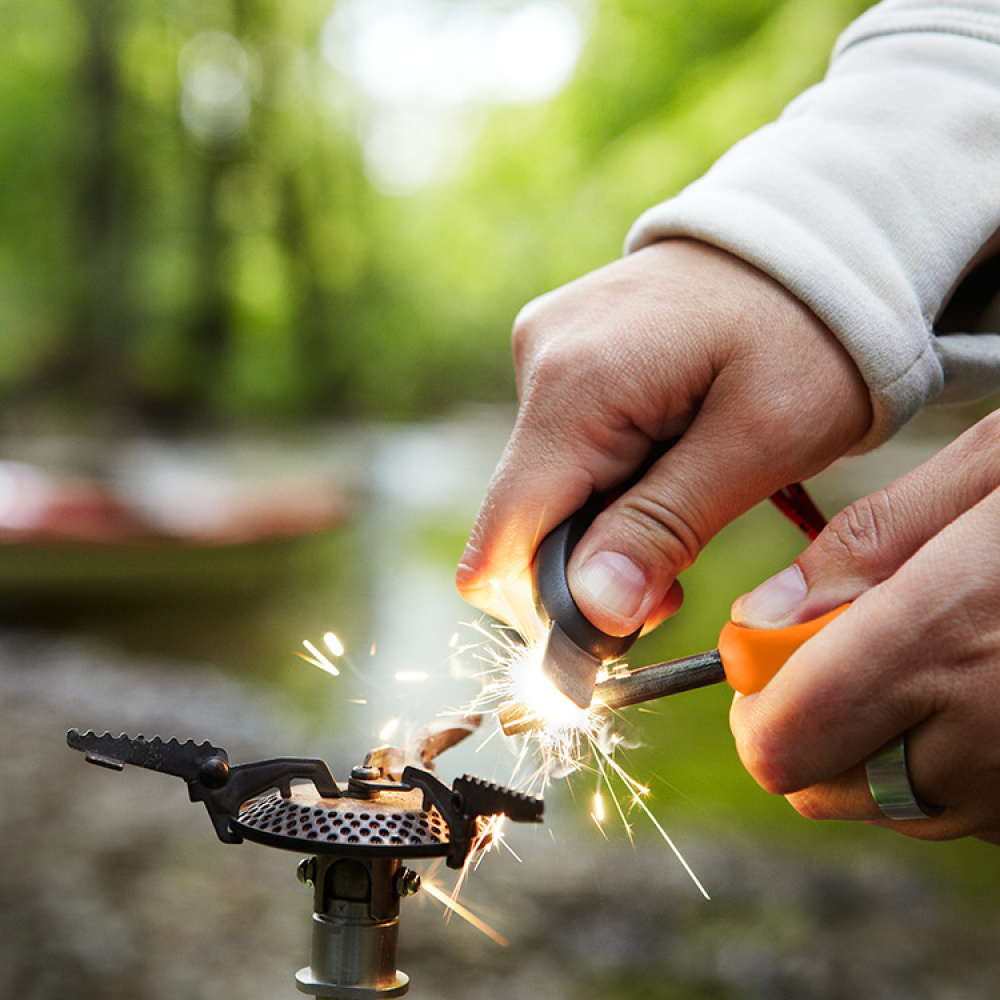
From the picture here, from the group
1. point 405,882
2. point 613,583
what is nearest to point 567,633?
point 613,583

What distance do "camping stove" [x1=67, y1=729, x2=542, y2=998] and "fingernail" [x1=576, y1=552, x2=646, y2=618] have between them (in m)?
0.31

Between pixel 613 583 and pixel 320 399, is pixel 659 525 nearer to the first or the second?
pixel 613 583

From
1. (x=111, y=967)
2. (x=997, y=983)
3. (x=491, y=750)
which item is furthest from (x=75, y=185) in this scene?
(x=997, y=983)

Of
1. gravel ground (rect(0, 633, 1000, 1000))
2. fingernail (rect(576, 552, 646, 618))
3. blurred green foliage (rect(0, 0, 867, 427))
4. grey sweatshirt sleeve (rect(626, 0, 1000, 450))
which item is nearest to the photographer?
fingernail (rect(576, 552, 646, 618))

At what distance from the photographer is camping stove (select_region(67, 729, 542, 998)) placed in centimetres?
108

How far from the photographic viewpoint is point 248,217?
21203 millimetres

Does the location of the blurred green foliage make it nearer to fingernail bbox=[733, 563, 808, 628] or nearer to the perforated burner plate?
fingernail bbox=[733, 563, 808, 628]

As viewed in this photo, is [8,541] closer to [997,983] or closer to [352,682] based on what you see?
[352,682]

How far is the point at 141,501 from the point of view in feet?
36.3

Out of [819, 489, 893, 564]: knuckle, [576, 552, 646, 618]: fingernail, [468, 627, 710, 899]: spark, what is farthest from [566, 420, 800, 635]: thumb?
[819, 489, 893, 564]: knuckle

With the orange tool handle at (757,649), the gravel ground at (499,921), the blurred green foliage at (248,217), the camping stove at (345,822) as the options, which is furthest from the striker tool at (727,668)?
the blurred green foliage at (248,217)

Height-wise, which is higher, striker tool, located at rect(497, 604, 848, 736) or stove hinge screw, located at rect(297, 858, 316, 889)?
striker tool, located at rect(497, 604, 848, 736)

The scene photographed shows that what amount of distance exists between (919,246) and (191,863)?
487 centimetres

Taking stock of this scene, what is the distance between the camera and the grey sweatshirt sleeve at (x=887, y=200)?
1.41 metres
